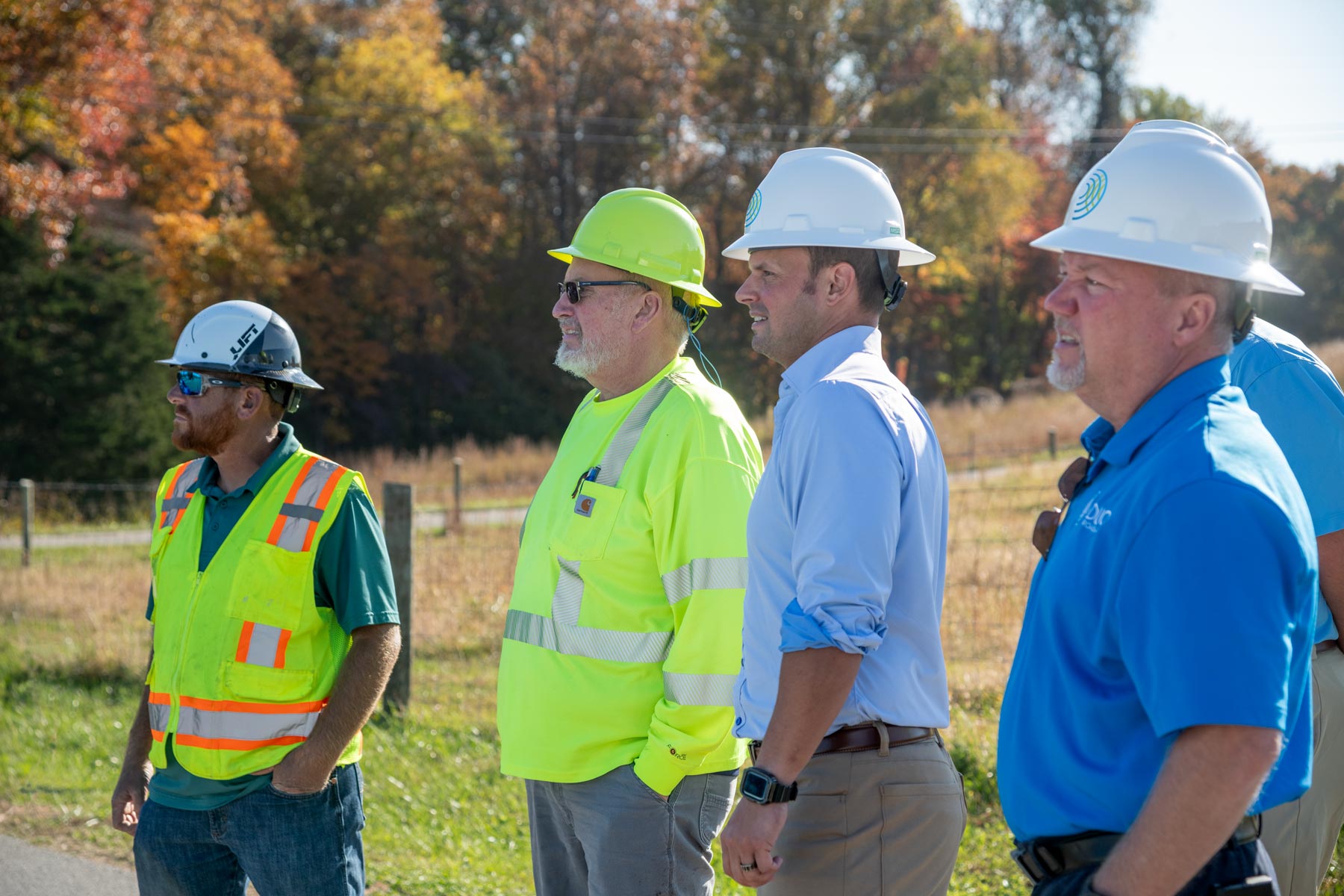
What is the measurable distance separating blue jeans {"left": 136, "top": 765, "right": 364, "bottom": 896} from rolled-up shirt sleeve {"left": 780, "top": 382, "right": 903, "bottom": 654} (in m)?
1.59

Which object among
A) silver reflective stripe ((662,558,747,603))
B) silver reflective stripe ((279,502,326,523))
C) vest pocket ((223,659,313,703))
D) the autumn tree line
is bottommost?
vest pocket ((223,659,313,703))

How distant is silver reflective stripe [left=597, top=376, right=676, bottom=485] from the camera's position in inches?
130

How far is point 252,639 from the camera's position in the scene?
336 cm

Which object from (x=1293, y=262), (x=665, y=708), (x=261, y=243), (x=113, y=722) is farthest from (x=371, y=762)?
(x=1293, y=262)

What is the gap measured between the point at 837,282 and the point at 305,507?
165 cm

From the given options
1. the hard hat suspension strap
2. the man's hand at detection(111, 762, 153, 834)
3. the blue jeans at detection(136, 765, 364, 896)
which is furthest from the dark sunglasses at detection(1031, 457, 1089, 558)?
the man's hand at detection(111, 762, 153, 834)

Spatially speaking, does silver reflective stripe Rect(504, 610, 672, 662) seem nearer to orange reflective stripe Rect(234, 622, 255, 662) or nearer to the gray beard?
orange reflective stripe Rect(234, 622, 255, 662)

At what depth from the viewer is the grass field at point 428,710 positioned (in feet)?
17.8

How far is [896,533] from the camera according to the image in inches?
100

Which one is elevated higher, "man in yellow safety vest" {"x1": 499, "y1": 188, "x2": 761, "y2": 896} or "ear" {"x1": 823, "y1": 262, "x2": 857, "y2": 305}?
"ear" {"x1": 823, "y1": 262, "x2": 857, "y2": 305}

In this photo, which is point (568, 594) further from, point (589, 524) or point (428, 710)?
point (428, 710)

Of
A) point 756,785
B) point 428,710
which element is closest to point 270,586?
point 756,785

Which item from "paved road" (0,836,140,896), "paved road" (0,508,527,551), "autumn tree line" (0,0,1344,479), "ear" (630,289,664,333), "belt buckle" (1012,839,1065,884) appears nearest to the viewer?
"belt buckle" (1012,839,1065,884)

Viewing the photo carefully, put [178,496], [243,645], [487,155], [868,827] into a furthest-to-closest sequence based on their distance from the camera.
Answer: [487,155] → [178,496] → [243,645] → [868,827]
